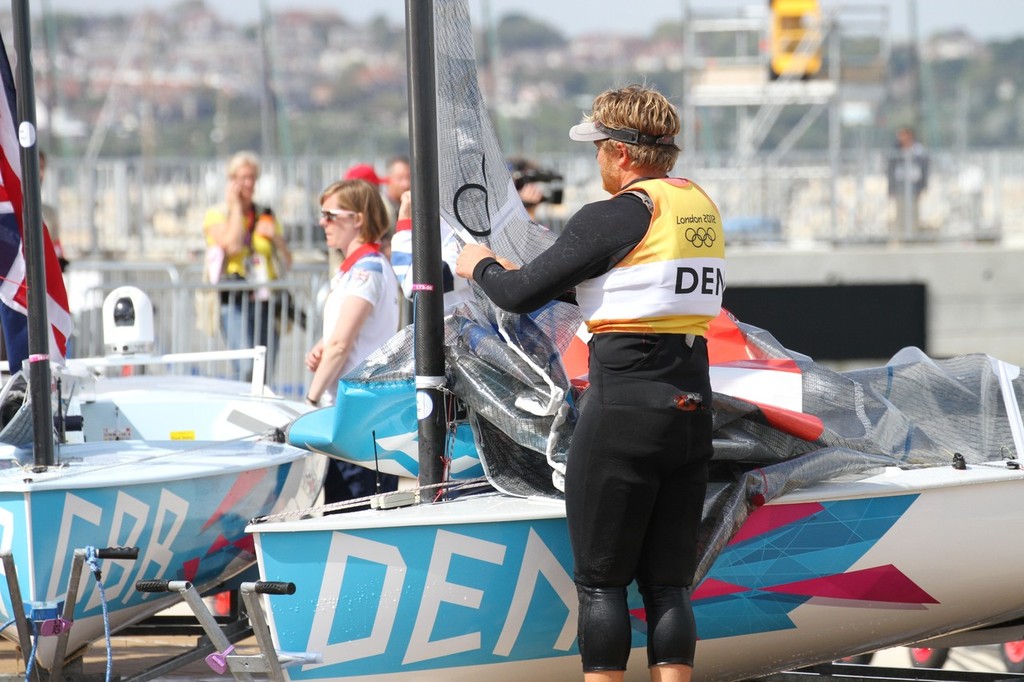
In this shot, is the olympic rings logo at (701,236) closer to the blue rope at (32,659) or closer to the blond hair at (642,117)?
the blond hair at (642,117)

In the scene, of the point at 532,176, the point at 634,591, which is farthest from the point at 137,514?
the point at 532,176

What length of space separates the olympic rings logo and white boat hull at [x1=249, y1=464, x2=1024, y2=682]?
2.72 feet

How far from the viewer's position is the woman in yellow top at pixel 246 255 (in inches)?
317

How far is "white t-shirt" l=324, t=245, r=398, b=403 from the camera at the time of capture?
16.5 feet

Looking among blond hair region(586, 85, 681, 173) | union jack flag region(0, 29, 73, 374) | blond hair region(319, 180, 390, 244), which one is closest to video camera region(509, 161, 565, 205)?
blond hair region(319, 180, 390, 244)

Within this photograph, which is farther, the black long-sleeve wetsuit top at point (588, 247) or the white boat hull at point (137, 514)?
the white boat hull at point (137, 514)

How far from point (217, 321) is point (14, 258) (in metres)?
3.87

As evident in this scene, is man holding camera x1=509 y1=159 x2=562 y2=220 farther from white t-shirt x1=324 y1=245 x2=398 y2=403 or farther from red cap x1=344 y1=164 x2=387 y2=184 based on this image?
white t-shirt x1=324 y1=245 x2=398 y2=403

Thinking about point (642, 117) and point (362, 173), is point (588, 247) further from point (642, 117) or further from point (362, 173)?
point (362, 173)

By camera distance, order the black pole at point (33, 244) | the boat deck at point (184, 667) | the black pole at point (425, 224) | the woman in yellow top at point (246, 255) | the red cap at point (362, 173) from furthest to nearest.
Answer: the woman in yellow top at point (246, 255) → the red cap at point (362, 173) → the boat deck at point (184, 667) → the black pole at point (33, 244) → the black pole at point (425, 224)

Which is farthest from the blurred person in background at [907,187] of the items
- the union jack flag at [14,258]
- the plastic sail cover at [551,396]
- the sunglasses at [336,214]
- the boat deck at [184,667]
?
the union jack flag at [14,258]

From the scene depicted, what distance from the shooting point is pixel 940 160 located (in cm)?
1377

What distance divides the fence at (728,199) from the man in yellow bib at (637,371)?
9864 millimetres

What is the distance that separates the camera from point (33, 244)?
13.9 feet
